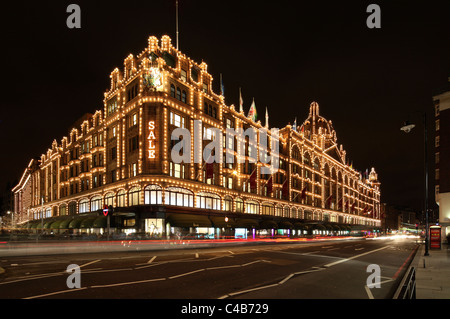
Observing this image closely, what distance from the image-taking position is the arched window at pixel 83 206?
188 feet

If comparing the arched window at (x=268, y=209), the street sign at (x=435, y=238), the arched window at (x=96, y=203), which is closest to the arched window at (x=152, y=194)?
the arched window at (x=96, y=203)

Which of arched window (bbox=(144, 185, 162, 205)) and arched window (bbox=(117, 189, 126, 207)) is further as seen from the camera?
arched window (bbox=(117, 189, 126, 207))

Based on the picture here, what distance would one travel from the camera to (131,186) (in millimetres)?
44125

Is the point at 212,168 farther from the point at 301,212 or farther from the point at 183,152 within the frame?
the point at 301,212

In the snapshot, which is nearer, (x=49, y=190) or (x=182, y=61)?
(x=182, y=61)

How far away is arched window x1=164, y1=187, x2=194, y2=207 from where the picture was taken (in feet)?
142

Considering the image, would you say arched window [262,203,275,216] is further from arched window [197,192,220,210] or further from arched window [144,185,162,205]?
arched window [144,185,162,205]

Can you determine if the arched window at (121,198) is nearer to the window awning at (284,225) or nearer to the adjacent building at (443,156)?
the window awning at (284,225)

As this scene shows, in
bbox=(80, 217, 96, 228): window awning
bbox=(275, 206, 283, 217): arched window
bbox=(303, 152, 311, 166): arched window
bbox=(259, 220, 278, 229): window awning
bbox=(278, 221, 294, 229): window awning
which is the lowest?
bbox=(278, 221, 294, 229): window awning

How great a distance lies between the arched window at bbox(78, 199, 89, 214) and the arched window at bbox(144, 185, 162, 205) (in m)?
20.4

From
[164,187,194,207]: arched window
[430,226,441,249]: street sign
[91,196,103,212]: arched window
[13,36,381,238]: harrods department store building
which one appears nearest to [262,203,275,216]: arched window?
[13,36,381,238]: harrods department store building

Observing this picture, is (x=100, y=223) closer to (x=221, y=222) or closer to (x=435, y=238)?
(x=221, y=222)
